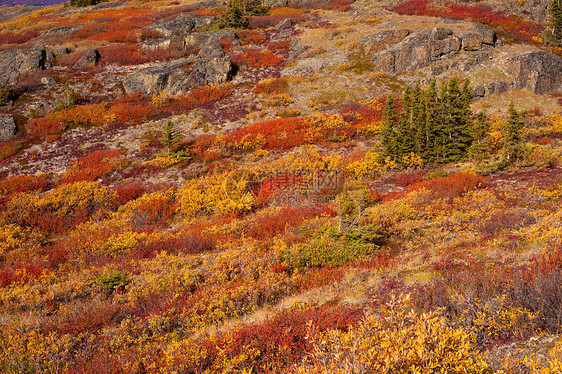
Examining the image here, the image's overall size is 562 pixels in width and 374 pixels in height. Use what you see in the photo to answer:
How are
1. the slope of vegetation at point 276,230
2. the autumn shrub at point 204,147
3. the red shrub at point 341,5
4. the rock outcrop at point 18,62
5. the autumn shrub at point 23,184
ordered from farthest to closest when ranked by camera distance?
the red shrub at point 341,5, the rock outcrop at point 18,62, the autumn shrub at point 204,147, the autumn shrub at point 23,184, the slope of vegetation at point 276,230

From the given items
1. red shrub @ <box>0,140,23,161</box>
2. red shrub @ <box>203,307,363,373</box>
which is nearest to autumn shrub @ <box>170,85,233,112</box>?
red shrub @ <box>0,140,23,161</box>

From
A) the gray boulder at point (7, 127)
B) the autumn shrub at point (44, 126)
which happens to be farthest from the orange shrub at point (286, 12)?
the gray boulder at point (7, 127)

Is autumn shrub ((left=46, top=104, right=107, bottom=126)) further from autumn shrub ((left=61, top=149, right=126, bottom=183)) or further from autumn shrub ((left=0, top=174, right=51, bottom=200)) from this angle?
autumn shrub ((left=0, top=174, right=51, bottom=200))

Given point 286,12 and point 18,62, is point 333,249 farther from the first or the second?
point 286,12

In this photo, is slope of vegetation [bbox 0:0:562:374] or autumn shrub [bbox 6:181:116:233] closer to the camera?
slope of vegetation [bbox 0:0:562:374]

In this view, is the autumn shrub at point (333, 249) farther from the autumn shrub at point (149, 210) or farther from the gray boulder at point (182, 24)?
the gray boulder at point (182, 24)

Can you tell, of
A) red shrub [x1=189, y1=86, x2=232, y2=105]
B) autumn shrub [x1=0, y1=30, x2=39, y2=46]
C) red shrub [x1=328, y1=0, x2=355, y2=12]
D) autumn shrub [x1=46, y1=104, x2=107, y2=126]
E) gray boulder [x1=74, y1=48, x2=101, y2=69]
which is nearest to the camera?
autumn shrub [x1=46, y1=104, x2=107, y2=126]

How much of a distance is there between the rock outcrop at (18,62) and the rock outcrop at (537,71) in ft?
185

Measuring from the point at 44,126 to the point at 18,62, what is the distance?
56.3 ft

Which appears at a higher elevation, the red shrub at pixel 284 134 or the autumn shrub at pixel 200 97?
the autumn shrub at pixel 200 97

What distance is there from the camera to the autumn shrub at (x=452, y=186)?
14.6 metres

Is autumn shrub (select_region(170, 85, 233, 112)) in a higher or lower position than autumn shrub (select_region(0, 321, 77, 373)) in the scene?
higher

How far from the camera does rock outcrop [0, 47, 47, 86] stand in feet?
114

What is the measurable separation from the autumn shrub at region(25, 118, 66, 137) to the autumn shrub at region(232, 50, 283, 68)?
22.0 m
